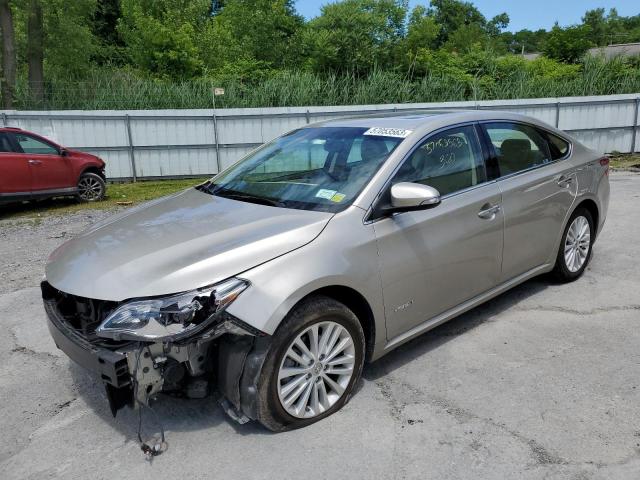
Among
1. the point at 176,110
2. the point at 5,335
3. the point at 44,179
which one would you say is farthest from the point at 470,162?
the point at 176,110

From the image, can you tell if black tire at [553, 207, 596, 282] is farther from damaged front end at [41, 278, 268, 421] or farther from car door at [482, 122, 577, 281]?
damaged front end at [41, 278, 268, 421]

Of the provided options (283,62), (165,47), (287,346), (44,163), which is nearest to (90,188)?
(44,163)

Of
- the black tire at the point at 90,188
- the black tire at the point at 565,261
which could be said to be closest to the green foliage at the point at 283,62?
the black tire at the point at 90,188

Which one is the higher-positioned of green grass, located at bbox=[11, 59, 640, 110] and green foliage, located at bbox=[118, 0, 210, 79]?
green foliage, located at bbox=[118, 0, 210, 79]

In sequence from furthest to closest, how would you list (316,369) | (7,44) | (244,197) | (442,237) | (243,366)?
1. (7,44)
2. (244,197)
3. (442,237)
4. (316,369)
5. (243,366)

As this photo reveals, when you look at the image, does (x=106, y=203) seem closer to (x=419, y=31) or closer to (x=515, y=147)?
(x=515, y=147)

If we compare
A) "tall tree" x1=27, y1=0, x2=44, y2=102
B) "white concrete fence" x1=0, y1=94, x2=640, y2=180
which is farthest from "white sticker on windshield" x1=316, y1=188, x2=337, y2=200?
"tall tree" x1=27, y1=0, x2=44, y2=102

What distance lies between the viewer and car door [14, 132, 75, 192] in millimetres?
10008

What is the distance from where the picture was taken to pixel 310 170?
390 centimetres

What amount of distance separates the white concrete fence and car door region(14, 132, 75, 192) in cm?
341

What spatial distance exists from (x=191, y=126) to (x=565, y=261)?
11125 mm

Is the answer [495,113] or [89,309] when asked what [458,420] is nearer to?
[89,309]

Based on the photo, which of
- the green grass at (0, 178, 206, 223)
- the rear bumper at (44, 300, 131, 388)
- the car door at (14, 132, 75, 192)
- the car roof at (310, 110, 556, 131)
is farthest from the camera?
the green grass at (0, 178, 206, 223)

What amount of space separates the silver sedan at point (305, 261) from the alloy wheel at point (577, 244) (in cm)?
43
